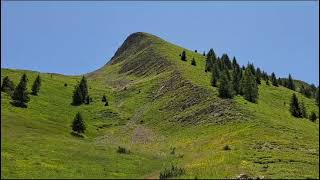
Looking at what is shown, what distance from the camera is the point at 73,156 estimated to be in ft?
251

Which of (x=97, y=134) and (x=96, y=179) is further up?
(x=97, y=134)

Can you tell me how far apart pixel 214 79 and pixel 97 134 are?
172 feet

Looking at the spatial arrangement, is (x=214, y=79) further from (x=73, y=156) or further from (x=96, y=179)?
(x=96, y=179)

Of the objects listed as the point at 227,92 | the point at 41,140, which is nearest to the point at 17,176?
the point at 41,140

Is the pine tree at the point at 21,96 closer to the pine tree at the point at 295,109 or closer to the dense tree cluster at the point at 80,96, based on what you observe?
the dense tree cluster at the point at 80,96

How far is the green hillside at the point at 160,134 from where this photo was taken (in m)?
68.8

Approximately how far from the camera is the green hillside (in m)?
68.8

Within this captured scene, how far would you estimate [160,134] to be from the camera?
117 metres

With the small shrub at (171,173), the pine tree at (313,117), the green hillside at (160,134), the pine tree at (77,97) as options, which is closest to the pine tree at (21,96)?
the green hillside at (160,134)

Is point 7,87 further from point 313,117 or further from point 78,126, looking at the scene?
point 313,117

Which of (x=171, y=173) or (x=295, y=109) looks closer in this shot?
(x=171, y=173)

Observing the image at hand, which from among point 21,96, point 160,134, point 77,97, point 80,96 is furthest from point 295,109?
point 21,96

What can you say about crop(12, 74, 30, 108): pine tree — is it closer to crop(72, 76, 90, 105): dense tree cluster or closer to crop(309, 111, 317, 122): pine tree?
crop(72, 76, 90, 105): dense tree cluster

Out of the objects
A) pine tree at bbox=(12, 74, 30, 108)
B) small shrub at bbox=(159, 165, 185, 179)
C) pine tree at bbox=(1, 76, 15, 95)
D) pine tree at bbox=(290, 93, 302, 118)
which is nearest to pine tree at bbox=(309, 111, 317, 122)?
pine tree at bbox=(290, 93, 302, 118)
